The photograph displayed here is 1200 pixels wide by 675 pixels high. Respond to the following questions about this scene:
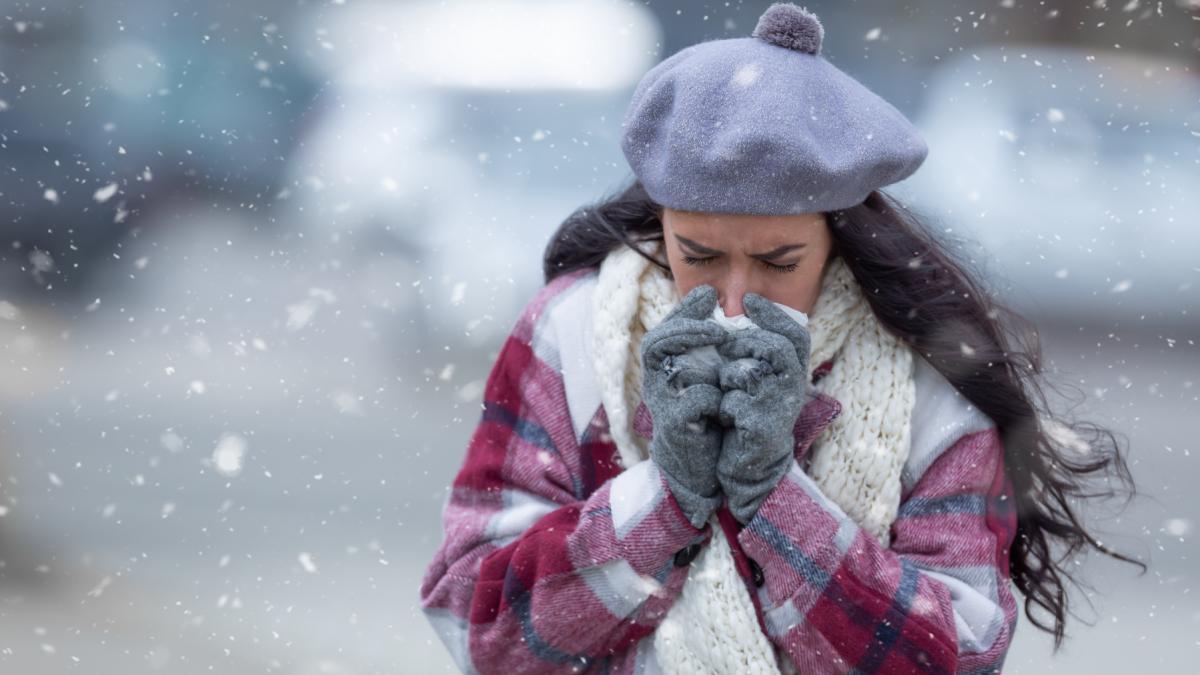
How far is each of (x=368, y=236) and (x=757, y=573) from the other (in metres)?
5.67

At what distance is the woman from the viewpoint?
176 cm

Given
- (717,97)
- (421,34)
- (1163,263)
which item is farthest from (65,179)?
(717,97)

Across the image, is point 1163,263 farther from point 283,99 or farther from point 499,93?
point 283,99

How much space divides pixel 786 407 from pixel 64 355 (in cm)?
579

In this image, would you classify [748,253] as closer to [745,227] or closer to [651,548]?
[745,227]

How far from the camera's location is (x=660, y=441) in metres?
1.80

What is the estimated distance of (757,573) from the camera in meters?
1.84

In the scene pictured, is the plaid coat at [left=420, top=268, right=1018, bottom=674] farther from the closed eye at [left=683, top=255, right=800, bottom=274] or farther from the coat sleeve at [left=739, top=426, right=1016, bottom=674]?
the closed eye at [left=683, top=255, right=800, bottom=274]

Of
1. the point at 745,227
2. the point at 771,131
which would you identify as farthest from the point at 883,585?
the point at 771,131

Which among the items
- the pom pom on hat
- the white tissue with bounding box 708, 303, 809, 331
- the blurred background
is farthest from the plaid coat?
the blurred background

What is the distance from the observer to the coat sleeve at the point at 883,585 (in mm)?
1767

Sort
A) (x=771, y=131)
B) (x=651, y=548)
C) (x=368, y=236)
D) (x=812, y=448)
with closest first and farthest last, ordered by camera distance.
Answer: (x=771, y=131)
(x=651, y=548)
(x=812, y=448)
(x=368, y=236)

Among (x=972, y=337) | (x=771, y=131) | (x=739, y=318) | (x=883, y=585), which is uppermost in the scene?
(x=771, y=131)

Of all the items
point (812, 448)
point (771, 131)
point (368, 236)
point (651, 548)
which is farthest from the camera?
point (368, 236)
